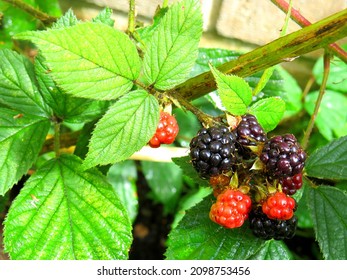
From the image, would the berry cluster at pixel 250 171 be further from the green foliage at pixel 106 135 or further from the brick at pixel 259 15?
the brick at pixel 259 15

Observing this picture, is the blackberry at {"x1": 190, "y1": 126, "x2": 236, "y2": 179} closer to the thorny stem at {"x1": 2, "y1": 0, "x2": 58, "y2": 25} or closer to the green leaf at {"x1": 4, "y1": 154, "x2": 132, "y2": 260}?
the green leaf at {"x1": 4, "y1": 154, "x2": 132, "y2": 260}

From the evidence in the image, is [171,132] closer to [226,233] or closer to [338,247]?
[226,233]

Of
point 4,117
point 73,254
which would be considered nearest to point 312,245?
point 73,254

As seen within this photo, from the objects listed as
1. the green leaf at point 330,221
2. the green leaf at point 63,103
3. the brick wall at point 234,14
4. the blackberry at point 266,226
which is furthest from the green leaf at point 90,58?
the brick wall at point 234,14

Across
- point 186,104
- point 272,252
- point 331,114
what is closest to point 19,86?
point 186,104

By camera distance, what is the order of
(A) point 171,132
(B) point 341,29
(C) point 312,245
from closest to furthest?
(B) point 341,29 < (A) point 171,132 < (C) point 312,245

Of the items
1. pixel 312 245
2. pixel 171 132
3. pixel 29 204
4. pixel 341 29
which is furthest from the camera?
pixel 312 245
